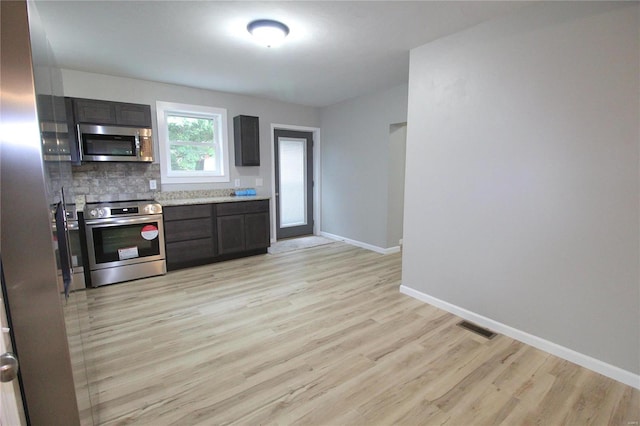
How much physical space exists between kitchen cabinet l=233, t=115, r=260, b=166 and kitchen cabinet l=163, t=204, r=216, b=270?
1.07 meters

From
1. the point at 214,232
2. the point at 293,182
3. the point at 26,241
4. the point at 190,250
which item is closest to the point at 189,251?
the point at 190,250

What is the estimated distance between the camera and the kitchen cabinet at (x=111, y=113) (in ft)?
11.4

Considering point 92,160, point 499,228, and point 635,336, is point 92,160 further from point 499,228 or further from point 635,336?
point 635,336

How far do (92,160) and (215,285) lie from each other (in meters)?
2.05

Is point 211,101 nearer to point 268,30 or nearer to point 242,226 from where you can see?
point 242,226

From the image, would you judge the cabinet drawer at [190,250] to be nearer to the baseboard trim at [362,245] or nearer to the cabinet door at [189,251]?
the cabinet door at [189,251]

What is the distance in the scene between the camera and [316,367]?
82.5 inches

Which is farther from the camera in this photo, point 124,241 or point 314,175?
point 314,175

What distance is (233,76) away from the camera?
3885 millimetres

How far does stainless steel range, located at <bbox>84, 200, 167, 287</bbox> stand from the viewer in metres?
3.44

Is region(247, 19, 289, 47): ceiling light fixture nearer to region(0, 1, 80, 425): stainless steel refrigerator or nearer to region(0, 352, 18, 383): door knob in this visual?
region(0, 1, 80, 425): stainless steel refrigerator

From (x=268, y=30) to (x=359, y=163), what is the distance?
295cm

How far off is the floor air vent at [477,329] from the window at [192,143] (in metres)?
3.86

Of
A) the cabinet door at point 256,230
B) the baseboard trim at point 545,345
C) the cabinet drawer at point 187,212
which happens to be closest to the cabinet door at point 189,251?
the cabinet drawer at point 187,212
